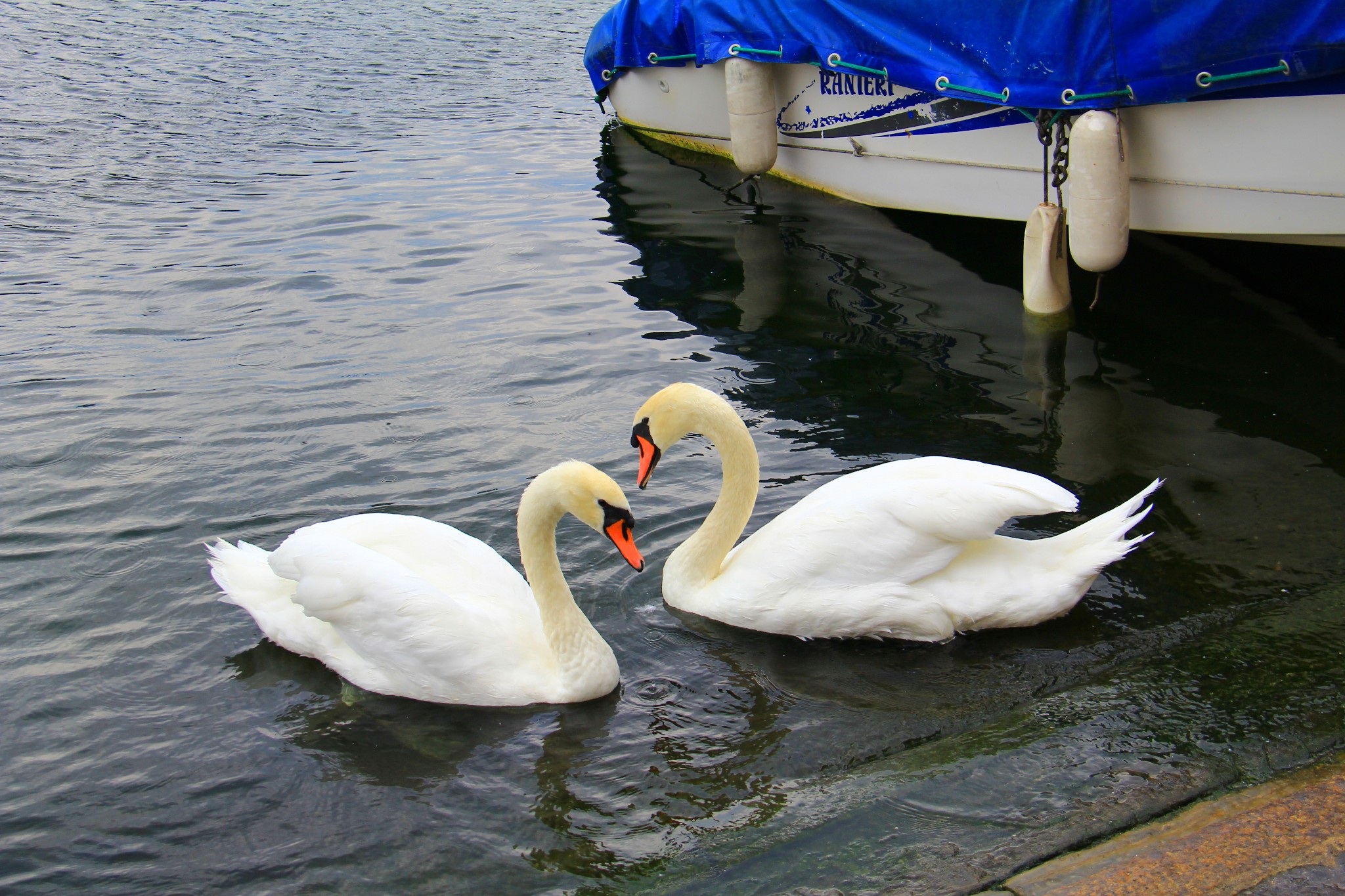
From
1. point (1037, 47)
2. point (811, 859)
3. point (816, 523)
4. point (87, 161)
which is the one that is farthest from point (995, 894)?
point (87, 161)

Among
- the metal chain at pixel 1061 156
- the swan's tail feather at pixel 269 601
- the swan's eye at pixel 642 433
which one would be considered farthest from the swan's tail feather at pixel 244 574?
the metal chain at pixel 1061 156

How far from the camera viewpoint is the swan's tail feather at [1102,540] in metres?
4.46

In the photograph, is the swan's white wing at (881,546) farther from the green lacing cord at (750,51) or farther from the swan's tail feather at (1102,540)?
the green lacing cord at (750,51)

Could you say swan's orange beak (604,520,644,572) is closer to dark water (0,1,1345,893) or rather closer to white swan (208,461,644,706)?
white swan (208,461,644,706)

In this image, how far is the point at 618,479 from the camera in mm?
6129

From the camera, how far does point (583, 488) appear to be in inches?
166

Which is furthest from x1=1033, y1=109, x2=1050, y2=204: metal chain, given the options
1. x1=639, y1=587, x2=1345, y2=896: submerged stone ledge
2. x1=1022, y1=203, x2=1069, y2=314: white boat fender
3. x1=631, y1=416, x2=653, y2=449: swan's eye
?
x1=639, y1=587, x2=1345, y2=896: submerged stone ledge

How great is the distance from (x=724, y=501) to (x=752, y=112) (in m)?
6.88

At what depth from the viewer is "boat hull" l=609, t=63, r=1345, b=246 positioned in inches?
273

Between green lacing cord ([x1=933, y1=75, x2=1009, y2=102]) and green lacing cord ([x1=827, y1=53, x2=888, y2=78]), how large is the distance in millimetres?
680

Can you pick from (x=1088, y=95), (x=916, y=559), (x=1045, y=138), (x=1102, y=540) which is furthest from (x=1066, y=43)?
(x=916, y=559)

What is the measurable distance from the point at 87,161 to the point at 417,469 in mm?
8311

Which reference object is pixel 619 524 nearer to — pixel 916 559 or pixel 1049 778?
pixel 916 559

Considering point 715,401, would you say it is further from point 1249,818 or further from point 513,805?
point 1249,818
